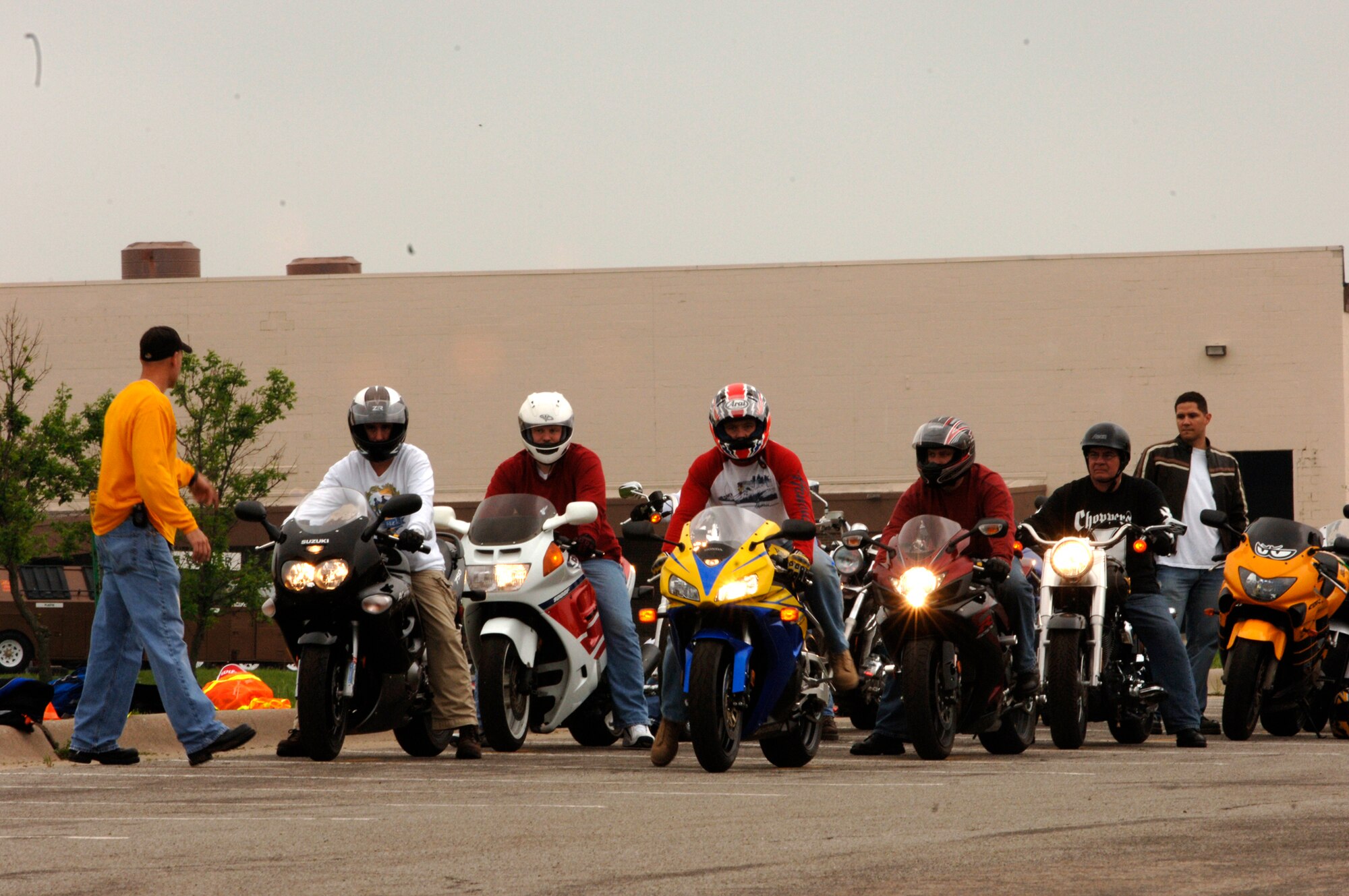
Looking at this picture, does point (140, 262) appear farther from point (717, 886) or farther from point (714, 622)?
point (717, 886)

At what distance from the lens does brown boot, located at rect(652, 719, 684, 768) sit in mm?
9602

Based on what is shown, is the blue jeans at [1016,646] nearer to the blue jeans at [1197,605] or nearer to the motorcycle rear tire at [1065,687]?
the motorcycle rear tire at [1065,687]

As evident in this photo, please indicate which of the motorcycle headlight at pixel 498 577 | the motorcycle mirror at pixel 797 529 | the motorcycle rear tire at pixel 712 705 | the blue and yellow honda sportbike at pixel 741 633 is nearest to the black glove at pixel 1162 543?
the blue and yellow honda sportbike at pixel 741 633

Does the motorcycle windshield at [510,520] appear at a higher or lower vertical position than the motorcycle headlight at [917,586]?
higher

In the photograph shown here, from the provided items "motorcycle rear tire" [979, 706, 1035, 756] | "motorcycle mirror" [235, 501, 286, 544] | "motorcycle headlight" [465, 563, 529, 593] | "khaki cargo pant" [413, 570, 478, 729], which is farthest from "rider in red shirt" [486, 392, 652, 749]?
"motorcycle rear tire" [979, 706, 1035, 756]

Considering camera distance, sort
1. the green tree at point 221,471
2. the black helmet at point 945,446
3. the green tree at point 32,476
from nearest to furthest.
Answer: the black helmet at point 945,446 → the green tree at point 32,476 → the green tree at point 221,471

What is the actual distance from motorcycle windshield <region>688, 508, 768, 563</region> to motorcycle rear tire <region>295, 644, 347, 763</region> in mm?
1819

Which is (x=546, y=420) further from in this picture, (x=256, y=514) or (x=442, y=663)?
(x=256, y=514)

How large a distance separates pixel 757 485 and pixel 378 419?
1998 millimetres

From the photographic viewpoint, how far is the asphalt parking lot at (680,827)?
5.45 m

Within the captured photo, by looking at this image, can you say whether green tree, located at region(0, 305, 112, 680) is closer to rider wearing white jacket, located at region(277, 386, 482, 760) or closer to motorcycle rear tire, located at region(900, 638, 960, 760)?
rider wearing white jacket, located at region(277, 386, 482, 760)

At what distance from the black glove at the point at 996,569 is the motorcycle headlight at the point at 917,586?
1.12 ft

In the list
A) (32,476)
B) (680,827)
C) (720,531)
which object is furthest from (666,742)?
(32,476)

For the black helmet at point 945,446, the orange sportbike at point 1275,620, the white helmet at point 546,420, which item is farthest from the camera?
the orange sportbike at point 1275,620
